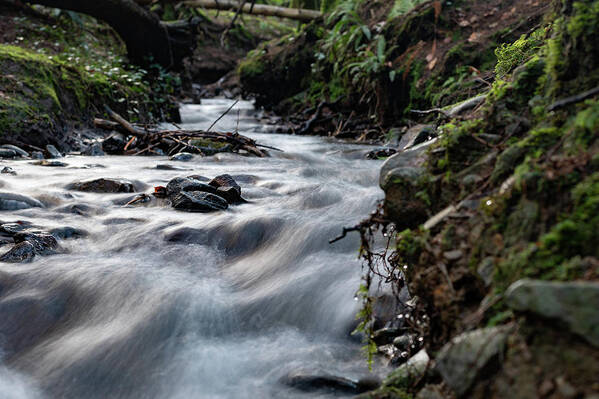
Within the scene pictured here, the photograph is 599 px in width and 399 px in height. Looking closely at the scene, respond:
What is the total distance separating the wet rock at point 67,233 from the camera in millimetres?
4105

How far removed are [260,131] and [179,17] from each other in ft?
31.5

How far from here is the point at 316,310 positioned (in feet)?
10.4

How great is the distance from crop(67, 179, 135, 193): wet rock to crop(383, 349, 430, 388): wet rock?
14.3ft

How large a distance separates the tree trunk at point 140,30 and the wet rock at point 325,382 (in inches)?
430

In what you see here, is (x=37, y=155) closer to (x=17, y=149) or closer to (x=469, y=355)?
(x=17, y=149)

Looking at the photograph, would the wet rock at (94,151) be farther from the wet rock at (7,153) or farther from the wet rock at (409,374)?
the wet rock at (409,374)

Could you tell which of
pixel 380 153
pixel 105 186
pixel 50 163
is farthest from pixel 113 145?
pixel 380 153

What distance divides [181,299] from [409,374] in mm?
1745

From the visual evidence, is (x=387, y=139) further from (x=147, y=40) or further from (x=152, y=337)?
(x=147, y=40)

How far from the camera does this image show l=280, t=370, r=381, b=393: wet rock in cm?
231

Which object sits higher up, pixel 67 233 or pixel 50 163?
pixel 50 163

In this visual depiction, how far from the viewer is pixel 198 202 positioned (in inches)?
190

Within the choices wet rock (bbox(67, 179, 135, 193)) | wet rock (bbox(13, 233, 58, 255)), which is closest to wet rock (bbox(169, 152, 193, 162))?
wet rock (bbox(67, 179, 135, 193))

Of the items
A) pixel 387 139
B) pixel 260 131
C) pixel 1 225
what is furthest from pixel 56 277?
pixel 260 131
